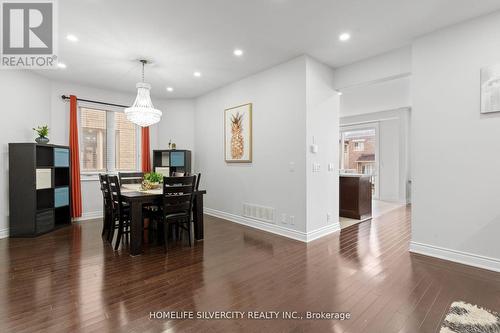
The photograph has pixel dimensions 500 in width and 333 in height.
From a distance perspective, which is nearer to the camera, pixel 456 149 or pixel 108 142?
pixel 456 149

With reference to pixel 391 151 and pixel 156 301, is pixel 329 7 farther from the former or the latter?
pixel 391 151

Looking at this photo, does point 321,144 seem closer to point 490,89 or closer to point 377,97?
point 490,89

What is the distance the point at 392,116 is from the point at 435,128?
205 inches

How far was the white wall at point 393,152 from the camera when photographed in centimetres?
750

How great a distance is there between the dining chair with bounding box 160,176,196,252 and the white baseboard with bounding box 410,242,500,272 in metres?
3.11

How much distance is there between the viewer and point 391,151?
7770 millimetres

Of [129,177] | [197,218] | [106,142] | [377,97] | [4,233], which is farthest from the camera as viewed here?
[377,97]

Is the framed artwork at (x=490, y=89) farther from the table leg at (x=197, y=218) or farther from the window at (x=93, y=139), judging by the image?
the window at (x=93, y=139)

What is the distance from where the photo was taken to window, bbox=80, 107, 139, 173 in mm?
5398

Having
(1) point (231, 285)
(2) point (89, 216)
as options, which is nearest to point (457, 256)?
(1) point (231, 285)

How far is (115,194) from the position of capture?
353 centimetres

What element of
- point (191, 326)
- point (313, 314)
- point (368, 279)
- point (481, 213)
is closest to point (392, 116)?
point (481, 213)

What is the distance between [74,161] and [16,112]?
1229 millimetres

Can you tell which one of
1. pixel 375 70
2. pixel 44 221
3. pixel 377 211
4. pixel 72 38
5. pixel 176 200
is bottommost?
pixel 377 211
